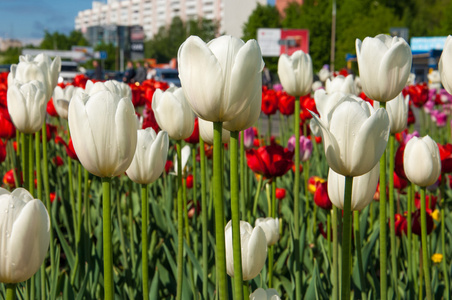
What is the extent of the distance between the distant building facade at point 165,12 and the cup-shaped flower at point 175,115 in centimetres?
10041

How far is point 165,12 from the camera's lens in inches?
5187

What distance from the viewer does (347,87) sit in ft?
8.22

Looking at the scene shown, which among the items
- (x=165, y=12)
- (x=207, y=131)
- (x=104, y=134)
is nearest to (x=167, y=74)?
(x=207, y=131)

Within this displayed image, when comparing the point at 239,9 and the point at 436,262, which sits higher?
the point at 239,9

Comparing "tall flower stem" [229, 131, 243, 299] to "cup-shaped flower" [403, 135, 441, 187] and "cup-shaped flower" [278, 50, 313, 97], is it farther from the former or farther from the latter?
"cup-shaped flower" [278, 50, 313, 97]

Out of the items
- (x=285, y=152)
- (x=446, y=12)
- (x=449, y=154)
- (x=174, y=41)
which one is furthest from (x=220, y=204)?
(x=174, y=41)

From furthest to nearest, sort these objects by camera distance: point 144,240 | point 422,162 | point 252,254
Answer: point 422,162, point 144,240, point 252,254

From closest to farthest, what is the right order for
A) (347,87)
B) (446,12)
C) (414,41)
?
(347,87) → (414,41) → (446,12)

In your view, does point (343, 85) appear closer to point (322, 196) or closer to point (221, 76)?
point (322, 196)

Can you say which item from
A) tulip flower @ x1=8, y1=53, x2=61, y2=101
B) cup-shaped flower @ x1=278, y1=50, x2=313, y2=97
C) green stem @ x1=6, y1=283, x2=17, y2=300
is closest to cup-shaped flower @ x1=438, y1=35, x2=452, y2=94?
cup-shaped flower @ x1=278, y1=50, x2=313, y2=97

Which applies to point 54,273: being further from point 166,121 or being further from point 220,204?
point 220,204

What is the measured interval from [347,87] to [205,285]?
116cm

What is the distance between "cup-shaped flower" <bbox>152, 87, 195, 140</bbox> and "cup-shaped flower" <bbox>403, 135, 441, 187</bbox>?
0.66 m

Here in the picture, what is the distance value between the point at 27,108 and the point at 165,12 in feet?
441
